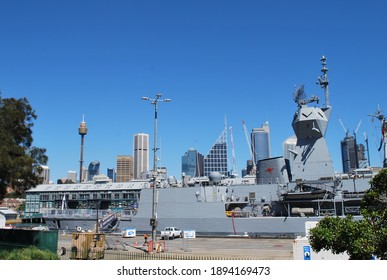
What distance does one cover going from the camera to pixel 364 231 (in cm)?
866

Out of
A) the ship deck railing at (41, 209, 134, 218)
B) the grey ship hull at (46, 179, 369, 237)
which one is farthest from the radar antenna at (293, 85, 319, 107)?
the ship deck railing at (41, 209, 134, 218)

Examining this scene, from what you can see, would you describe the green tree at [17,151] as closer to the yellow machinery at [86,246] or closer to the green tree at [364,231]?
the yellow machinery at [86,246]

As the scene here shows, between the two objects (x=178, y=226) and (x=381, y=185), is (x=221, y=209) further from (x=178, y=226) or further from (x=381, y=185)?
(x=381, y=185)

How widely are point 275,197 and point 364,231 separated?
2838cm

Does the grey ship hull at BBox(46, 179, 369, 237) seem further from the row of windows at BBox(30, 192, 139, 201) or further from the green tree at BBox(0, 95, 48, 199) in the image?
the row of windows at BBox(30, 192, 139, 201)

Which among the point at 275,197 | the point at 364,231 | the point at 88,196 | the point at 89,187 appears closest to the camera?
the point at 364,231

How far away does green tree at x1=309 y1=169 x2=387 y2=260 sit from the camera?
27.7 feet

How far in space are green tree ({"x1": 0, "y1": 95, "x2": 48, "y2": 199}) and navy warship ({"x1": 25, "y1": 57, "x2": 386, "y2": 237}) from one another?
13.1 meters

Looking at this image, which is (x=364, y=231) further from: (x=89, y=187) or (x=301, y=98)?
(x=89, y=187)

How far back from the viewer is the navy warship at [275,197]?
3391 cm

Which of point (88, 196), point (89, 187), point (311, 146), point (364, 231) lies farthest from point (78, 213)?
point (89, 187)

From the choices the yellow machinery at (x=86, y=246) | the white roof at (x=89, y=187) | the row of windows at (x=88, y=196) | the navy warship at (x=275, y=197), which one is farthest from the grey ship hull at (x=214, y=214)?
the white roof at (x=89, y=187)

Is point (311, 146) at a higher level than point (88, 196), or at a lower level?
higher

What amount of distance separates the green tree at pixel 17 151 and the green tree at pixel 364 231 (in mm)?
15438
